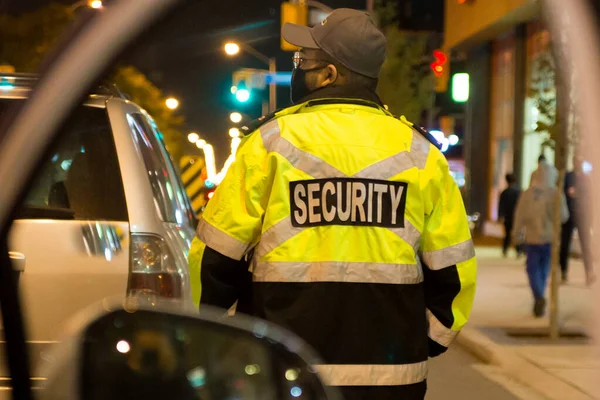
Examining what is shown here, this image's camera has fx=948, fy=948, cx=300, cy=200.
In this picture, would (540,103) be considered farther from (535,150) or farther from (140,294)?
(535,150)

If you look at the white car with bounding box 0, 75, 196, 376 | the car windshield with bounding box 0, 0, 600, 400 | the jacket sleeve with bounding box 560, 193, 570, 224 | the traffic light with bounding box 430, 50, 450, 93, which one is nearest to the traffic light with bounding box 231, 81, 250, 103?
the traffic light with bounding box 430, 50, 450, 93

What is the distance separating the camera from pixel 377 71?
2.78m

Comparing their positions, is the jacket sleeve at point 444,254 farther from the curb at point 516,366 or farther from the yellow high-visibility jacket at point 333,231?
the curb at point 516,366

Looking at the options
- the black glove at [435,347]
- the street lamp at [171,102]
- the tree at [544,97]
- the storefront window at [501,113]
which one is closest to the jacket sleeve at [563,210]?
the tree at [544,97]

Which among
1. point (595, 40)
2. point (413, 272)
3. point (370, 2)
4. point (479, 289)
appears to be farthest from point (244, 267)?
point (370, 2)

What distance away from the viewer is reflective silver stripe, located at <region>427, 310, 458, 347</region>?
2.76 metres

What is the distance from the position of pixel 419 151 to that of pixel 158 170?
6.06 feet

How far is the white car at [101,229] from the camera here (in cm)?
349

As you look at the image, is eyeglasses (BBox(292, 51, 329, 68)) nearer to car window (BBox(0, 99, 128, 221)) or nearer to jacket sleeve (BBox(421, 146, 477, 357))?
jacket sleeve (BBox(421, 146, 477, 357))

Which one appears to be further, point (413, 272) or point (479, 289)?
A: point (479, 289)

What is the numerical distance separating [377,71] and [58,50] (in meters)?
1.35

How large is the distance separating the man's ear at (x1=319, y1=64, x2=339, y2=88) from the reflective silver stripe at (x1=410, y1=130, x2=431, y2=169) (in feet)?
0.95

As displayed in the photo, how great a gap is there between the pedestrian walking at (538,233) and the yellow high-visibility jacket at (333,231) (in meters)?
8.07

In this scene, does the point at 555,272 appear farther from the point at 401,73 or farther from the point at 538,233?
the point at 401,73
